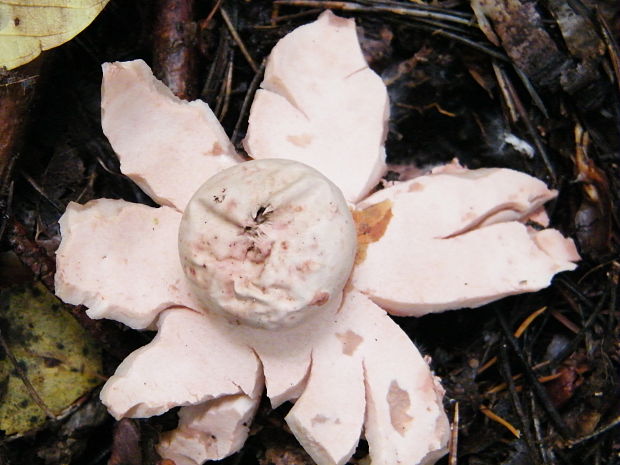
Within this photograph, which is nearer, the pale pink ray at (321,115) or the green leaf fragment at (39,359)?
the pale pink ray at (321,115)

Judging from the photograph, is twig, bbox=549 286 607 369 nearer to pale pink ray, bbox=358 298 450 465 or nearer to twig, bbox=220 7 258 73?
pale pink ray, bbox=358 298 450 465

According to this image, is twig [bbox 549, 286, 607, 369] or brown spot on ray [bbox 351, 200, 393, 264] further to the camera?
twig [bbox 549, 286, 607, 369]

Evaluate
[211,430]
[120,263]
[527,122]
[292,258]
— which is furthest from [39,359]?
[527,122]

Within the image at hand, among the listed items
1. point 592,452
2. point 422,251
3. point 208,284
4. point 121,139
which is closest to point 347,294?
point 422,251

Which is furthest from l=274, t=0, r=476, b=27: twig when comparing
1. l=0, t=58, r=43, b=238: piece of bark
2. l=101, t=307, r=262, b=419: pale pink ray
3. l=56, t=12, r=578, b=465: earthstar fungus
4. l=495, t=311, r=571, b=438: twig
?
l=101, t=307, r=262, b=419: pale pink ray

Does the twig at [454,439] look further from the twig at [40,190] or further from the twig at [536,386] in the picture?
the twig at [40,190]

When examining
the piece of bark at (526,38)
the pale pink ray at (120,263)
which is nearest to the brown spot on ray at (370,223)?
the pale pink ray at (120,263)

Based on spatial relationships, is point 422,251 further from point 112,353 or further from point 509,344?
point 112,353
